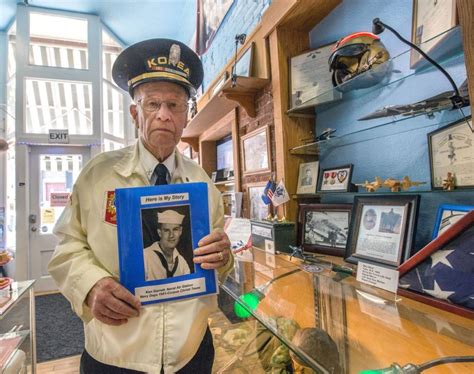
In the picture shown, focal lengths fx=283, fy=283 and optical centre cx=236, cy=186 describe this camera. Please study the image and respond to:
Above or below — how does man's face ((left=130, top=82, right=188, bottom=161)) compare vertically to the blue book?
above

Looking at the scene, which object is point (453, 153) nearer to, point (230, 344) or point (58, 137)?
point (230, 344)

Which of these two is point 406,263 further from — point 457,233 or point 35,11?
point 35,11

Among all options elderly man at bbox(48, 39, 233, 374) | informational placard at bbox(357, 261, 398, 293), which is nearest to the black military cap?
elderly man at bbox(48, 39, 233, 374)

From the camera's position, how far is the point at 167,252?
0.73m

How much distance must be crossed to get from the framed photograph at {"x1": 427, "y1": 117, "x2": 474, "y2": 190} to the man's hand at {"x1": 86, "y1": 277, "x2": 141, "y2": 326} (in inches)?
40.0

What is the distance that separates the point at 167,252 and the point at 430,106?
3.30 ft

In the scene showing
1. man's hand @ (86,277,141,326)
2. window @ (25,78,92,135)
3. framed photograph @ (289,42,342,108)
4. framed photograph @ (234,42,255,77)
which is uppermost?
window @ (25,78,92,135)

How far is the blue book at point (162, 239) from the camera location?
696 millimetres

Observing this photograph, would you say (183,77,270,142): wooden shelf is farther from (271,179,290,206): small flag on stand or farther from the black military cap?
the black military cap

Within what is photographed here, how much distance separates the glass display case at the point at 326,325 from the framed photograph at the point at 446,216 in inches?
10.4

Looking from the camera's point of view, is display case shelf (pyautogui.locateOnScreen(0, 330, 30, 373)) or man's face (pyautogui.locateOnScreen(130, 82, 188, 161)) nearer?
man's face (pyautogui.locateOnScreen(130, 82, 188, 161))

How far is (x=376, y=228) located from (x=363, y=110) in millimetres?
594

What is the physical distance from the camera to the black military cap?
0.90 meters

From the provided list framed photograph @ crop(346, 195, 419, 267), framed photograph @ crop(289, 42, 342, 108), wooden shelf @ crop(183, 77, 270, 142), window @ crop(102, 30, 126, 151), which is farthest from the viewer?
window @ crop(102, 30, 126, 151)
